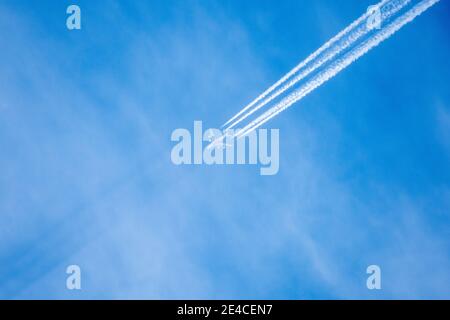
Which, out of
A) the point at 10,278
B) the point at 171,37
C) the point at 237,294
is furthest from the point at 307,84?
the point at 10,278

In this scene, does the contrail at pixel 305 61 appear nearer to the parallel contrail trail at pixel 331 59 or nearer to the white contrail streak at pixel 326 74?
the parallel contrail trail at pixel 331 59

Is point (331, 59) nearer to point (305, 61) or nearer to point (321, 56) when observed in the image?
point (321, 56)

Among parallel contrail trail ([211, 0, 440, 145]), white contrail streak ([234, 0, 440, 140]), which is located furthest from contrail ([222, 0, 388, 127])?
white contrail streak ([234, 0, 440, 140])

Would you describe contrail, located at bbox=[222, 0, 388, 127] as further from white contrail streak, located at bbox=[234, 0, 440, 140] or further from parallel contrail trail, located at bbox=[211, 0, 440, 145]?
white contrail streak, located at bbox=[234, 0, 440, 140]

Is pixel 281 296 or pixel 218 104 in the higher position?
pixel 218 104

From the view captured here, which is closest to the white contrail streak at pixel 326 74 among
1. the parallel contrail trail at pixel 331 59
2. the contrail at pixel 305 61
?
the parallel contrail trail at pixel 331 59

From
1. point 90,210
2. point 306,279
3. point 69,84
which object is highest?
point 69,84
